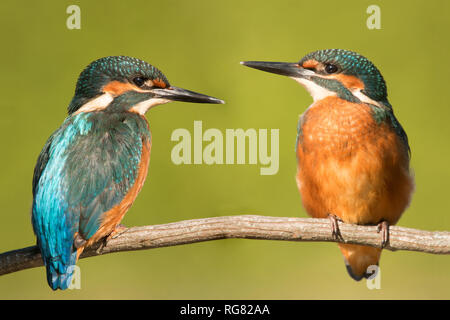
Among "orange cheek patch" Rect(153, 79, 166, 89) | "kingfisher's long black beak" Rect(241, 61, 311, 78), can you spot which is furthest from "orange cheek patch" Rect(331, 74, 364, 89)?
"orange cheek patch" Rect(153, 79, 166, 89)

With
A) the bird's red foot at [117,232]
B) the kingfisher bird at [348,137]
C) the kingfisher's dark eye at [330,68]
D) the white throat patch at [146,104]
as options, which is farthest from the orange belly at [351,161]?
the bird's red foot at [117,232]

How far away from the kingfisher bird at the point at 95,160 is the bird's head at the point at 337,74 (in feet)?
1.39

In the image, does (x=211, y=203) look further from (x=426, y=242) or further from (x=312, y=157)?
(x=426, y=242)

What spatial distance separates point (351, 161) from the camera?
2.72m

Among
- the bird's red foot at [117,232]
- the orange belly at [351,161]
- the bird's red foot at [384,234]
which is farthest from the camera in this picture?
the orange belly at [351,161]

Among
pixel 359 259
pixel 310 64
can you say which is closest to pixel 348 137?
pixel 310 64

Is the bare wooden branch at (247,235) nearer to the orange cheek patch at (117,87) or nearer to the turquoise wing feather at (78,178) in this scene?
the turquoise wing feather at (78,178)

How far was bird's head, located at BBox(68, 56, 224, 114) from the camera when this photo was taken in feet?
8.66

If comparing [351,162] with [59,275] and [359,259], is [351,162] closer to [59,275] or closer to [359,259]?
[359,259]

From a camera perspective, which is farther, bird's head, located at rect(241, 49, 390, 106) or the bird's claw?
bird's head, located at rect(241, 49, 390, 106)

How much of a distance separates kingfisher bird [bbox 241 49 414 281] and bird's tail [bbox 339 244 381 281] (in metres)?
0.22

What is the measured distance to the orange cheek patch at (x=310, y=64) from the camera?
8.99ft

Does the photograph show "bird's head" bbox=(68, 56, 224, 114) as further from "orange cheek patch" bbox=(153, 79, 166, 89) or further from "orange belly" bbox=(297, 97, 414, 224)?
"orange belly" bbox=(297, 97, 414, 224)

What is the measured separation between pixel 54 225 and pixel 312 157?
3.81 feet
